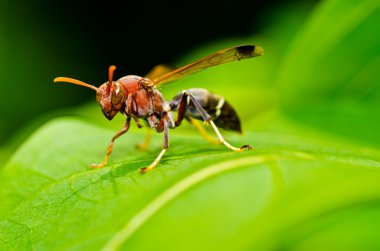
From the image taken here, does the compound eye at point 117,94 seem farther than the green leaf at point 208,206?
Yes

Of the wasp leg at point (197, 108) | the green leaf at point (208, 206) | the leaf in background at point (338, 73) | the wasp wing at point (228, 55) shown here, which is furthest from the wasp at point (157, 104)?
the green leaf at point (208, 206)

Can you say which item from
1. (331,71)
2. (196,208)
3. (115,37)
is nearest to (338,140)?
(331,71)

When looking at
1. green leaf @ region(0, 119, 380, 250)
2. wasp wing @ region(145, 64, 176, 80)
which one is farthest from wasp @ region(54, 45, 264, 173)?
green leaf @ region(0, 119, 380, 250)

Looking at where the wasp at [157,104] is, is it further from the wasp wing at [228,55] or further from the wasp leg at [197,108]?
the wasp wing at [228,55]

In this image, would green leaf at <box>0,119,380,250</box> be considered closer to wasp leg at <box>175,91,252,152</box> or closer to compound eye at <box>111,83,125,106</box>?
wasp leg at <box>175,91,252,152</box>

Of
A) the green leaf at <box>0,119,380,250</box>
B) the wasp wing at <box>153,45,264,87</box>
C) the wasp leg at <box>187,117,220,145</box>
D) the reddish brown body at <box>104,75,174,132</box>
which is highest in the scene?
the wasp wing at <box>153,45,264,87</box>

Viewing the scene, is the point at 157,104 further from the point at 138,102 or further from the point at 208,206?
the point at 208,206

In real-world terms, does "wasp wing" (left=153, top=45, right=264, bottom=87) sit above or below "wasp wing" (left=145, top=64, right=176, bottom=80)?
above

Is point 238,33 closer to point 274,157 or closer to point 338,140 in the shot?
point 338,140

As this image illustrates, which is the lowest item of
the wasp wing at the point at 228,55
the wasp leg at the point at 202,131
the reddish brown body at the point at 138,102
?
the wasp leg at the point at 202,131
